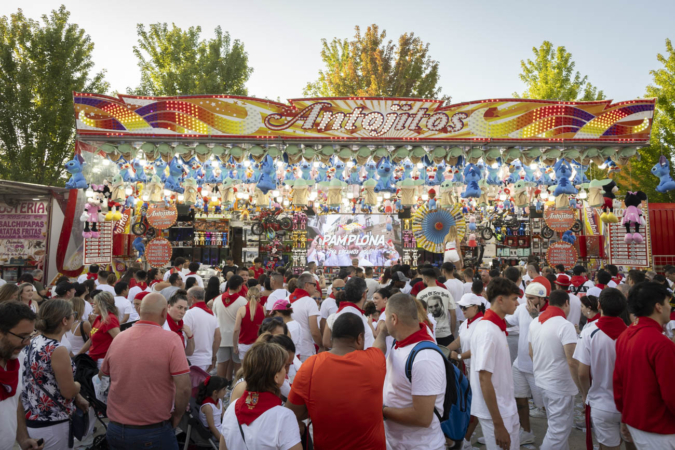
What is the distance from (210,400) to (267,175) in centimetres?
602

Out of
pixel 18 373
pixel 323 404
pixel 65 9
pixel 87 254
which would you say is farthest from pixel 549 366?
pixel 65 9

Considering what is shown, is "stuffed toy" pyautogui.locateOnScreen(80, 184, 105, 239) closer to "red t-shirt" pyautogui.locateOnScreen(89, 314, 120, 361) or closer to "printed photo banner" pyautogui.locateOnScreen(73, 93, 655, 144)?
"printed photo banner" pyautogui.locateOnScreen(73, 93, 655, 144)

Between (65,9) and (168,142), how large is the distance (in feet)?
43.4

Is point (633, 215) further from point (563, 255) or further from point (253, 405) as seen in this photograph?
point (253, 405)

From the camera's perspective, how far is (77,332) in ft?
17.0

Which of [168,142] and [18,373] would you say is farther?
[168,142]

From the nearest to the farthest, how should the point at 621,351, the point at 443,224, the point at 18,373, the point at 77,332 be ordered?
the point at 18,373, the point at 621,351, the point at 77,332, the point at 443,224

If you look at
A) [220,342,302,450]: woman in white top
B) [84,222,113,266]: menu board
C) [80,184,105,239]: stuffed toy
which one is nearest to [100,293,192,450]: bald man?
[220,342,302,450]: woman in white top

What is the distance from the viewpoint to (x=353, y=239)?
17656 millimetres

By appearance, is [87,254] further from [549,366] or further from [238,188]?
[549,366]

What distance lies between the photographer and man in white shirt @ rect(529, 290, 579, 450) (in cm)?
403

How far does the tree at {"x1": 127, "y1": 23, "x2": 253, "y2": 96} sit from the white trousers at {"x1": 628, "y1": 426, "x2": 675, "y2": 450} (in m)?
22.7

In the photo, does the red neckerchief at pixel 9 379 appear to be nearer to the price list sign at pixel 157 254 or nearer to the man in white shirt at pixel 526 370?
the man in white shirt at pixel 526 370

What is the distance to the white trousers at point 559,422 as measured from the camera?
3.99 meters
